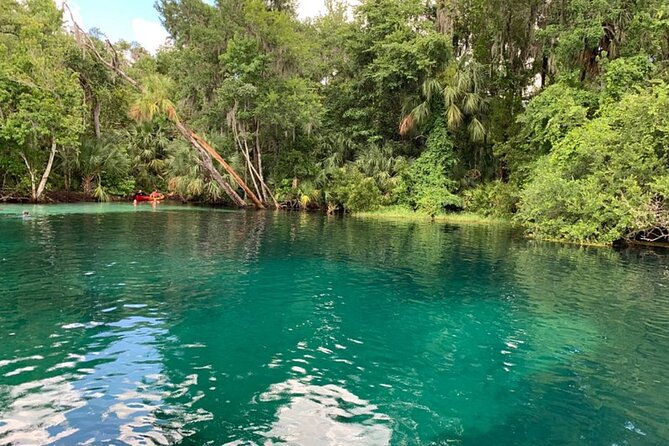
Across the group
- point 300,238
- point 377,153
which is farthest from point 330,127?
point 300,238

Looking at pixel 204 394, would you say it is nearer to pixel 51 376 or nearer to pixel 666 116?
pixel 51 376

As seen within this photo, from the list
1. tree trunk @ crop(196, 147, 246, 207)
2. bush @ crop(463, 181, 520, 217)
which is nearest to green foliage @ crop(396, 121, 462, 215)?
bush @ crop(463, 181, 520, 217)

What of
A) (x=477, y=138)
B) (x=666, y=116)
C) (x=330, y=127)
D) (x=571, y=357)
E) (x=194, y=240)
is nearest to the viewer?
(x=571, y=357)

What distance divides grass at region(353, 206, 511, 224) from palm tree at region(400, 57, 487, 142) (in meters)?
5.64

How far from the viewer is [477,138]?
31.5 meters

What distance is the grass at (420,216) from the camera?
29139 millimetres

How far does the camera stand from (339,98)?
3728 centimetres

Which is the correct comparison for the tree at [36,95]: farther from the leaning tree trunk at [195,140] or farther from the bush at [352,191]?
the bush at [352,191]

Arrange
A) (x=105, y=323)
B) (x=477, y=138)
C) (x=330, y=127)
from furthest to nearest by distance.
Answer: (x=330, y=127)
(x=477, y=138)
(x=105, y=323)

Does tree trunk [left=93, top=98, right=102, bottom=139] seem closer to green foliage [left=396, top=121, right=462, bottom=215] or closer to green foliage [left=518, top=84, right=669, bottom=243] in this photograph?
green foliage [left=396, top=121, right=462, bottom=215]

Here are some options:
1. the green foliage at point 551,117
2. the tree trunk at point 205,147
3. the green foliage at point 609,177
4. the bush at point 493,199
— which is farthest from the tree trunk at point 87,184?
the green foliage at point 609,177

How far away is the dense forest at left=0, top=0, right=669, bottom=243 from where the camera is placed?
23.6 m

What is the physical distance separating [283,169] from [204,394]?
29.8 metres

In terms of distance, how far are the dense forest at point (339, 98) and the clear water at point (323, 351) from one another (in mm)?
12769
